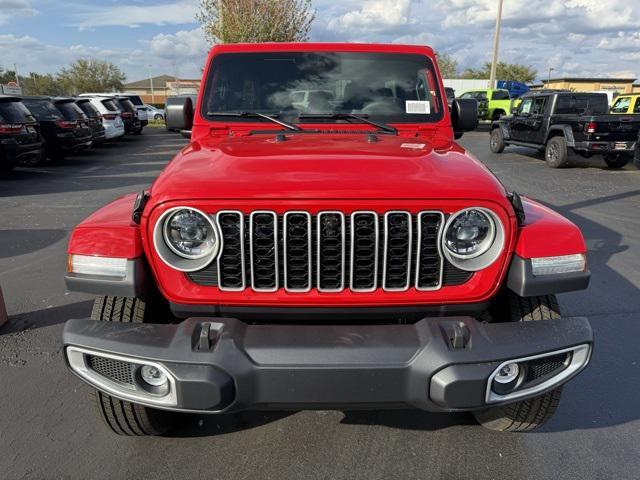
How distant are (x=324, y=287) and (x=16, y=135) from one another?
9905 millimetres

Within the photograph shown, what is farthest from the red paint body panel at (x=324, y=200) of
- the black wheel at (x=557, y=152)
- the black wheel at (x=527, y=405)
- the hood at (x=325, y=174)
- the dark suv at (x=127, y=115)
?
the dark suv at (x=127, y=115)

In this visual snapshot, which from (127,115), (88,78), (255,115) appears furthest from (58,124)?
(88,78)

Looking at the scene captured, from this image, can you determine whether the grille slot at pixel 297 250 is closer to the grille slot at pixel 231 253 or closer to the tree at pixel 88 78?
the grille slot at pixel 231 253

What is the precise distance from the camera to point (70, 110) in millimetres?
12789

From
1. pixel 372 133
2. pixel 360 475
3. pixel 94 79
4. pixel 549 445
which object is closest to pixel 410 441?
pixel 360 475

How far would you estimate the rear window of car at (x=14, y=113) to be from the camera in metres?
9.71

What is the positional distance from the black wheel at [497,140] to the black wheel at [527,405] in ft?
45.2

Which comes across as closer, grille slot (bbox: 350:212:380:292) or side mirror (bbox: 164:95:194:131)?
grille slot (bbox: 350:212:380:292)

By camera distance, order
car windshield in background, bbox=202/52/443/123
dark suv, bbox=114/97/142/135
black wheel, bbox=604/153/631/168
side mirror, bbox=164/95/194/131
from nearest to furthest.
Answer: car windshield in background, bbox=202/52/443/123
side mirror, bbox=164/95/194/131
black wheel, bbox=604/153/631/168
dark suv, bbox=114/97/142/135

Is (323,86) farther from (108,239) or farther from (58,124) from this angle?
(58,124)

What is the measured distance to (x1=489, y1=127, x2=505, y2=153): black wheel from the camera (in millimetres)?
15188

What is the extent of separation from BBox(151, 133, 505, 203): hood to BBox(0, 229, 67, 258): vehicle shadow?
13.7ft

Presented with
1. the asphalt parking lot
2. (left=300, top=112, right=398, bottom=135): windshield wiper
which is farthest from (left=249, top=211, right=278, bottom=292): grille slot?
(left=300, top=112, right=398, bottom=135): windshield wiper

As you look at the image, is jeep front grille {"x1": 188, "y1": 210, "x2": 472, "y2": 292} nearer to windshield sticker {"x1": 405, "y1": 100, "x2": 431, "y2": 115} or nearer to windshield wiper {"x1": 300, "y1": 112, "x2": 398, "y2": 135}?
windshield wiper {"x1": 300, "y1": 112, "x2": 398, "y2": 135}
